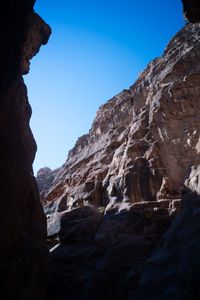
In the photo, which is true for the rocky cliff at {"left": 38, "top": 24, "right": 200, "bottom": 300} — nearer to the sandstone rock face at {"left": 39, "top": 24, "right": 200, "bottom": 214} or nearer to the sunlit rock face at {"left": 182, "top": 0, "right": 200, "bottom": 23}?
the sandstone rock face at {"left": 39, "top": 24, "right": 200, "bottom": 214}

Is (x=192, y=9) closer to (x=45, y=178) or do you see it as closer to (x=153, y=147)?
(x=153, y=147)

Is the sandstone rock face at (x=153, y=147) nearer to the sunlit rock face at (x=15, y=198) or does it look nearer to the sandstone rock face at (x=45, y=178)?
the sunlit rock face at (x=15, y=198)

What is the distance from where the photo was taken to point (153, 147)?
2883 cm

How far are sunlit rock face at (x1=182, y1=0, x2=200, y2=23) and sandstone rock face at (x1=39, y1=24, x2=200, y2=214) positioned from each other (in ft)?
45.3

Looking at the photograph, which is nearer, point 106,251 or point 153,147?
point 106,251

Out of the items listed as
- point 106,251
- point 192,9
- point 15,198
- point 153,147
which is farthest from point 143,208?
point 192,9

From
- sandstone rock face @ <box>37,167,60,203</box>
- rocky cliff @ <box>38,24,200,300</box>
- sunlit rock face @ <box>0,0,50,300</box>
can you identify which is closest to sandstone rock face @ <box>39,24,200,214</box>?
rocky cliff @ <box>38,24,200,300</box>

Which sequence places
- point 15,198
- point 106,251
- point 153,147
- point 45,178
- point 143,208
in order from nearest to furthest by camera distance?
point 15,198, point 106,251, point 143,208, point 153,147, point 45,178

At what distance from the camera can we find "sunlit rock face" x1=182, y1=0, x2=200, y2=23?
1400 centimetres

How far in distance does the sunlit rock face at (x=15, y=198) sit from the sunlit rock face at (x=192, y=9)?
10.5m

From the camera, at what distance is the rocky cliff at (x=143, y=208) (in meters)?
14.7

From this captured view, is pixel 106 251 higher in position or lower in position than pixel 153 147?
lower

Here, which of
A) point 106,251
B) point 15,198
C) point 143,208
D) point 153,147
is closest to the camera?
point 15,198

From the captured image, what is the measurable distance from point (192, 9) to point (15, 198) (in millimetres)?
16616
